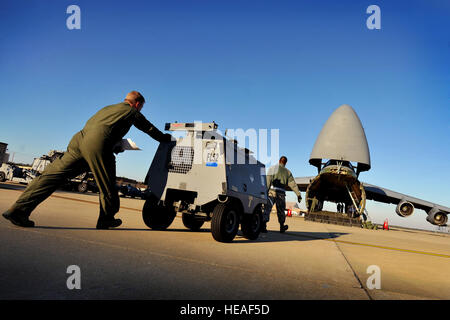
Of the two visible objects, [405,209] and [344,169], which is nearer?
[344,169]

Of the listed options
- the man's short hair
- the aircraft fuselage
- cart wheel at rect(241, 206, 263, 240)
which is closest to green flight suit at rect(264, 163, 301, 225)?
cart wheel at rect(241, 206, 263, 240)

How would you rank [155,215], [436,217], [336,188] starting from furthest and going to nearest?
[336,188], [436,217], [155,215]

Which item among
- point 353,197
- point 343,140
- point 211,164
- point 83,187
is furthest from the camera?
point 353,197

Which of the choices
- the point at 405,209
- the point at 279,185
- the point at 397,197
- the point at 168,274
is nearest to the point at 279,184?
the point at 279,185

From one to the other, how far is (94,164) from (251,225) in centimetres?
303

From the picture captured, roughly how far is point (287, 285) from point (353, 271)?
1.28 metres

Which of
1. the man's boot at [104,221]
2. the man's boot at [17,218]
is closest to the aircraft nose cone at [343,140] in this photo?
the man's boot at [104,221]

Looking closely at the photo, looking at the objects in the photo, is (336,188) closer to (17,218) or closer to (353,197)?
(353,197)

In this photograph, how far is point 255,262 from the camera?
2879 mm

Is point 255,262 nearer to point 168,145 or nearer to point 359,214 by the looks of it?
point 168,145

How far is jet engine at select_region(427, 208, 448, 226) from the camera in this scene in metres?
20.1

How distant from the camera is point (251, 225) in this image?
Result: 16.8 ft

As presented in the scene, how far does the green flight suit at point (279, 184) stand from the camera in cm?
702
